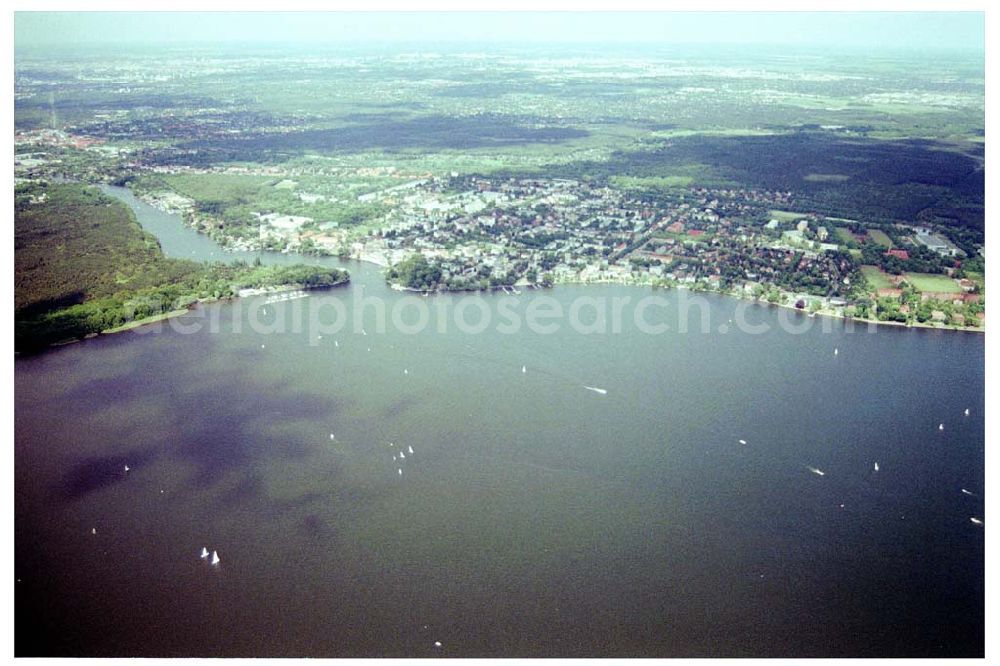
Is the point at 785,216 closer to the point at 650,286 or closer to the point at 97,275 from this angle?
the point at 650,286

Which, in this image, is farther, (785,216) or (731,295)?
(785,216)

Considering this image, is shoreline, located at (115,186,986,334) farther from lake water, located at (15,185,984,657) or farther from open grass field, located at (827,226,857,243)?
open grass field, located at (827,226,857,243)

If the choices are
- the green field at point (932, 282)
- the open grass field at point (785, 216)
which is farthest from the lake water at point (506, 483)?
the open grass field at point (785, 216)

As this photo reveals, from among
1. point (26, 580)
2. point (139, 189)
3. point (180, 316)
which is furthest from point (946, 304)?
point (139, 189)

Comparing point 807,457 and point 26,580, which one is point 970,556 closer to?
point 807,457

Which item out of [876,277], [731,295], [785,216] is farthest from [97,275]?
[785,216]

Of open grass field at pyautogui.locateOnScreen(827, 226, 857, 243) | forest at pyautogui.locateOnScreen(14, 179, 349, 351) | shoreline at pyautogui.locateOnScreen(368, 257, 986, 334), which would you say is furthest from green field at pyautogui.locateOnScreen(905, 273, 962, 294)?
forest at pyautogui.locateOnScreen(14, 179, 349, 351)
